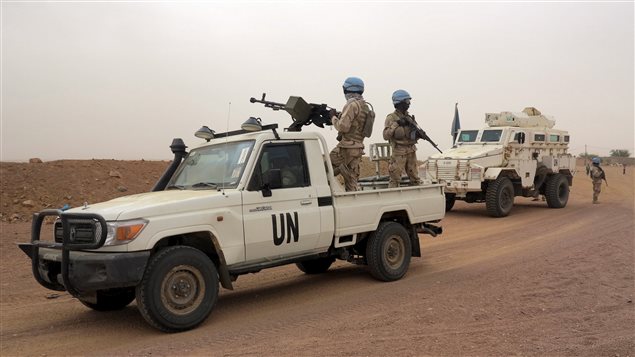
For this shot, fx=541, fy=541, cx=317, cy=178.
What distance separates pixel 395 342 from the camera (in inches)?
191

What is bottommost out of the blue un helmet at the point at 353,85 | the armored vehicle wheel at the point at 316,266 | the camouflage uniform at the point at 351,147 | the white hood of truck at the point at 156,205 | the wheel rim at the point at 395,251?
the armored vehicle wheel at the point at 316,266

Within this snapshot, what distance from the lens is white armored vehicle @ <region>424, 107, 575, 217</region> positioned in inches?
577

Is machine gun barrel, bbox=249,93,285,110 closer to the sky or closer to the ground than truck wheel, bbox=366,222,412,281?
closer to the sky

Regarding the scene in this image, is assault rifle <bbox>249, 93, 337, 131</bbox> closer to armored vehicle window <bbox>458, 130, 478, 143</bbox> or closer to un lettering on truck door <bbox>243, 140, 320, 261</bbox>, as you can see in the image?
un lettering on truck door <bbox>243, 140, 320, 261</bbox>

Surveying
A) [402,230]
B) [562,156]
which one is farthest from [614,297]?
[562,156]

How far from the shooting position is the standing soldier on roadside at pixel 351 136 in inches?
292

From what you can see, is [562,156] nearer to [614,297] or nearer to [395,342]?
[614,297]

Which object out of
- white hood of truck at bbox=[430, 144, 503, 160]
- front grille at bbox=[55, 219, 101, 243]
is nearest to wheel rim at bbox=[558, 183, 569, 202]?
white hood of truck at bbox=[430, 144, 503, 160]

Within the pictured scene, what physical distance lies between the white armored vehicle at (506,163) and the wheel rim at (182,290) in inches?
366

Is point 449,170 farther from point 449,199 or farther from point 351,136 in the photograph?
point 351,136

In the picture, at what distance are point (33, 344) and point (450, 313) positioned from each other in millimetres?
4192

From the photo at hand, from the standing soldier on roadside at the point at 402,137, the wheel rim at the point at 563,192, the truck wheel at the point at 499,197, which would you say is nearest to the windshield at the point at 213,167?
the standing soldier on roadside at the point at 402,137

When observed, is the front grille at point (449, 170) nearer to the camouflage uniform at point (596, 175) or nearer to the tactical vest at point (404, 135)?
the camouflage uniform at point (596, 175)

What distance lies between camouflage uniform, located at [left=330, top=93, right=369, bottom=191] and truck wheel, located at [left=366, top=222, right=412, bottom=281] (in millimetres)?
741
